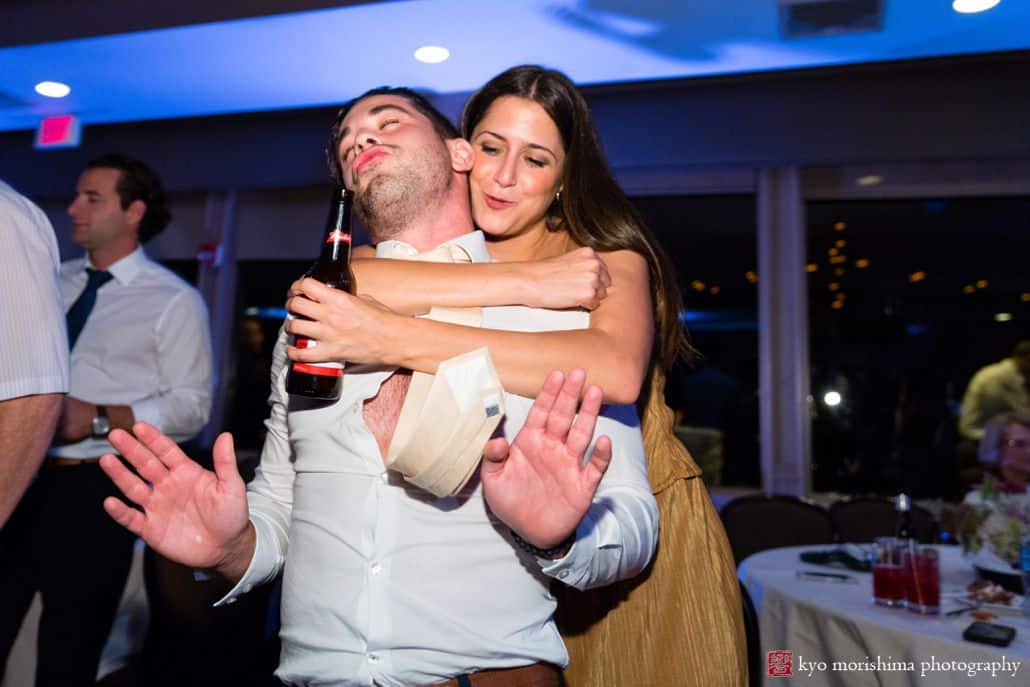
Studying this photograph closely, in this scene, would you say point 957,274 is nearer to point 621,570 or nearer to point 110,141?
point 621,570

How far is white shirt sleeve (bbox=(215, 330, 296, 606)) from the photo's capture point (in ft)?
4.07

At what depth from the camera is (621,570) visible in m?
1.13

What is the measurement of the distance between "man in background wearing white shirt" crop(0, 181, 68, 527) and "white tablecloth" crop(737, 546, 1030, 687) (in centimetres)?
209

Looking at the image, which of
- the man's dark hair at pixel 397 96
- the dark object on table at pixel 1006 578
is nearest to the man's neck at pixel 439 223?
the man's dark hair at pixel 397 96

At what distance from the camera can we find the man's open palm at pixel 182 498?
3.53 feet

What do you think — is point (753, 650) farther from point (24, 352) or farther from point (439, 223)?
point (24, 352)

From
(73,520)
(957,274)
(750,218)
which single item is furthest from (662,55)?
(73,520)

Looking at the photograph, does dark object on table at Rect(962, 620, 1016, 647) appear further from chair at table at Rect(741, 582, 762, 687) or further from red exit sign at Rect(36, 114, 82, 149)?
red exit sign at Rect(36, 114, 82, 149)

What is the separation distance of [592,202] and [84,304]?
221cm

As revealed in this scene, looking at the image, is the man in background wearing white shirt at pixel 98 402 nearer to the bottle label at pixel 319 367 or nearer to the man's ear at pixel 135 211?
the man's ear at pixel 135 211

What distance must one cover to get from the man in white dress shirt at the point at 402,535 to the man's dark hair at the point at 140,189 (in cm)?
219

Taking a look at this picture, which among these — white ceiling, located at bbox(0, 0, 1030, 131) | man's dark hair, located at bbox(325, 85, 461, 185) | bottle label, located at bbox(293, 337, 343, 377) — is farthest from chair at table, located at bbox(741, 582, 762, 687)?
white ceiling, located at bbox(0, 0, 1030, 131)

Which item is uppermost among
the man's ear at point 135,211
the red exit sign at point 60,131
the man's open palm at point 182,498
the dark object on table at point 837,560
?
the red exit sign at point 60,131

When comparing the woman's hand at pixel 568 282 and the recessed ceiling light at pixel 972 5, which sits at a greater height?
the recessed ceiling light at pixel 972 5
